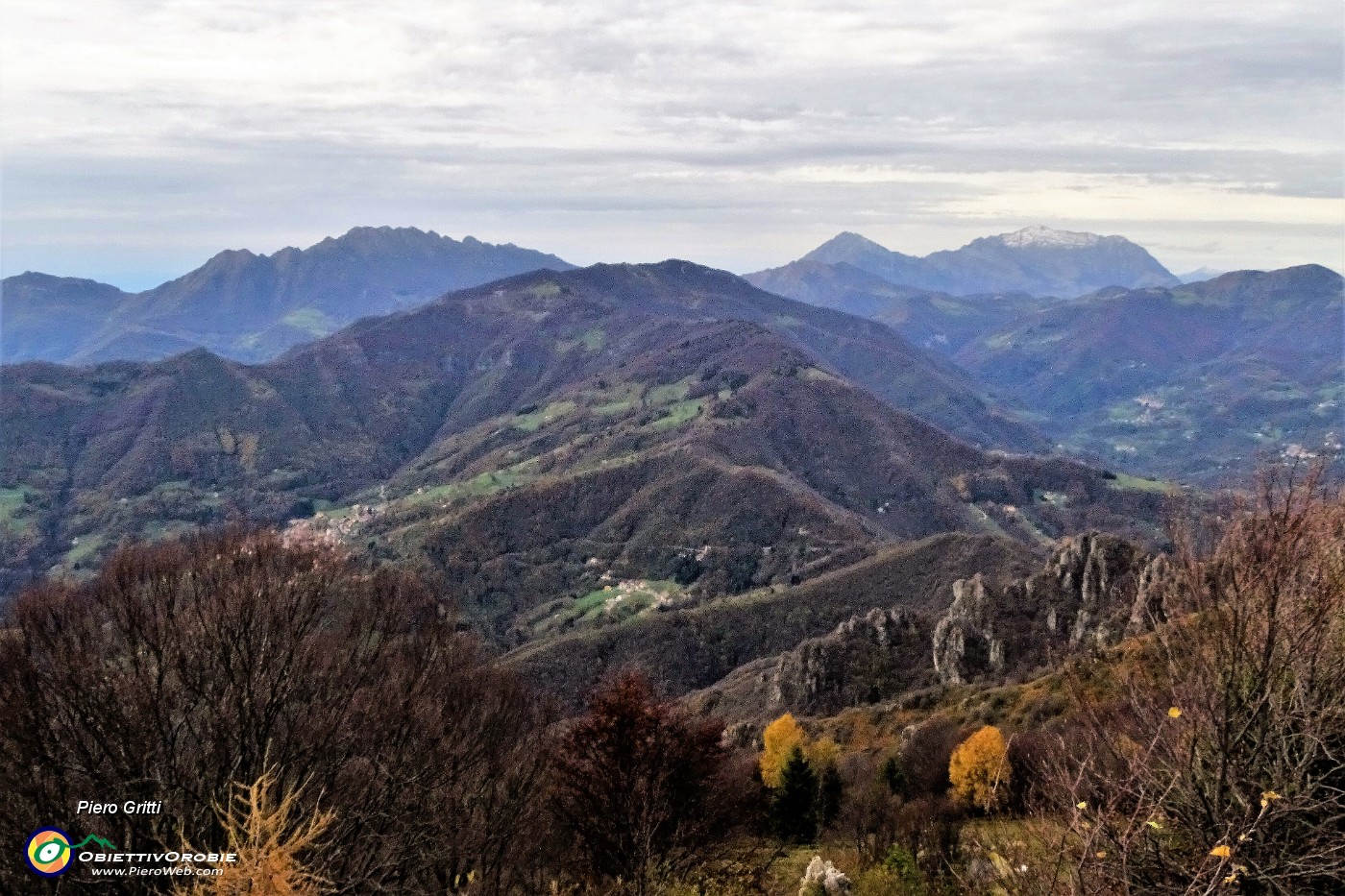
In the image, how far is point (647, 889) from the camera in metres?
19.2

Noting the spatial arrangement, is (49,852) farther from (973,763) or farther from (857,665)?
(857,665)

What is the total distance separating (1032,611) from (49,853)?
88046 millimetres

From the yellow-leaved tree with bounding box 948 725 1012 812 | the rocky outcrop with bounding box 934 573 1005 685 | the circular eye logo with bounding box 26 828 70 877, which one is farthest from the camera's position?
the rocky outcrop with bounding box 934 573 1005 685

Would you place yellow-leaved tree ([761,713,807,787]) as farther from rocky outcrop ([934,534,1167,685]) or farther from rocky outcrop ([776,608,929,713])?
rocky outcrop ([776,608,929,713])

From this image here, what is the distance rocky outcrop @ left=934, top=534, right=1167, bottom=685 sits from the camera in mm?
81875

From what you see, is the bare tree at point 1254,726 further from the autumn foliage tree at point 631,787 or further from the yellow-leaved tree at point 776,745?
the yellow-leaved tree at point 776,745

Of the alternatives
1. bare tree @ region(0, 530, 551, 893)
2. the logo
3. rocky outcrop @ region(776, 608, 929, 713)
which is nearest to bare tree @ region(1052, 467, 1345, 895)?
bare tree @ region(0, 530, 551, 893)

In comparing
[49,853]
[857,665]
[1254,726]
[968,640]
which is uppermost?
[1254,726]

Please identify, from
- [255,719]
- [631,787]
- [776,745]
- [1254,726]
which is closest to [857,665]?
[776,745]

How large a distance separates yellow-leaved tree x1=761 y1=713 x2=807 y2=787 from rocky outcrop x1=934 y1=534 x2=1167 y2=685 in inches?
1143

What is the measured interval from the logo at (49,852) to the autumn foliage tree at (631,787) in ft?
37.5

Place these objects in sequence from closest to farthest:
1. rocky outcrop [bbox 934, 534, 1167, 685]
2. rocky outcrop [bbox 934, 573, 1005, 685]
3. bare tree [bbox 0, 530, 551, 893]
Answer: bare tree [bbox 0, 530, 551, 893]
rocky outcrop [bbox 934, 534, 1167, 685]
rocky outcrop [bbox 934, 573, 1005, 685]

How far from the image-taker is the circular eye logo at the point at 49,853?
16.3 metres

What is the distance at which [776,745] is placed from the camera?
52906 mm
